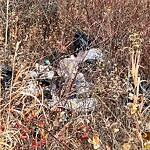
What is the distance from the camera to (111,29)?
4.77 metres

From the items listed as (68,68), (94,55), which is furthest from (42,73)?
(94,55)

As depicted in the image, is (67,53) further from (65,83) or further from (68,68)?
(65,83)

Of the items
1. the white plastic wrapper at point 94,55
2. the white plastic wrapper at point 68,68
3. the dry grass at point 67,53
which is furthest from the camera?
the white plastic wrapper at point 94,55

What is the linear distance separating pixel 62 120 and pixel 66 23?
233 cm

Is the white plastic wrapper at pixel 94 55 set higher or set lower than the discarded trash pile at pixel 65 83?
higher

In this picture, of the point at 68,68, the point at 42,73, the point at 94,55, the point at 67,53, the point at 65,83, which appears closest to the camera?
the point at 65,83

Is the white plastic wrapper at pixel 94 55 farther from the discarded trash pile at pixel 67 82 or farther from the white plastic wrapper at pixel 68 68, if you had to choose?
the white plastic wrapper at pixel 68 68

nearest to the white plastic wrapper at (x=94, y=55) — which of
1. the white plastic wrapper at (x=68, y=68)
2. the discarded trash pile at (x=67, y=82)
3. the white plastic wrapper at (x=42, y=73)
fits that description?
the discarded trash pile at (x=67, y=82)

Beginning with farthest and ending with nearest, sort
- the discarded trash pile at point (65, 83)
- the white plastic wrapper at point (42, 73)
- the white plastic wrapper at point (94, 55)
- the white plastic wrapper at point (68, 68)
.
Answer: the white plastic wrapper at point (94, 55) → the white plastic wrapper at point (68, 68) → the white plastic wrapper at point (42, 73) → the discarded trash pile at point (65, 83)

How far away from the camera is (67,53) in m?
4.78

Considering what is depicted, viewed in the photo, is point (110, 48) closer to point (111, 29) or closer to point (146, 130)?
point (111, 29)

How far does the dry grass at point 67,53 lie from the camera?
8.75 feet

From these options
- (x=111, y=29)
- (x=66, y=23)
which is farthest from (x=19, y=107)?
(x=66, y=23)

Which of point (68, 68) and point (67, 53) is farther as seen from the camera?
point (67, 53)
